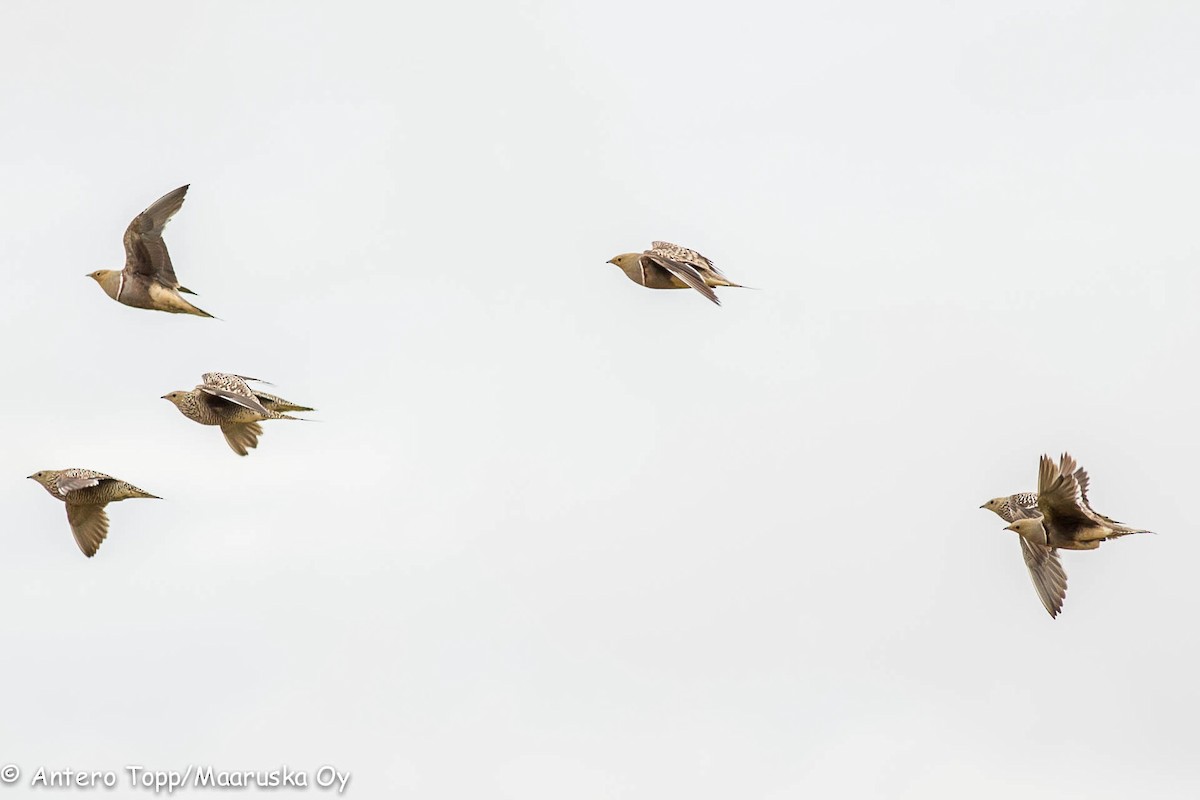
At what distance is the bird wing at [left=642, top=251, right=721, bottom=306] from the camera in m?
35.0

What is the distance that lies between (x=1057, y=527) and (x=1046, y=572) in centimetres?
223

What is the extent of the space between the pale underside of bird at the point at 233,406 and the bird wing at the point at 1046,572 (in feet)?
37.4

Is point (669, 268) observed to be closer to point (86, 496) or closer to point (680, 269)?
→ point (680, 269)

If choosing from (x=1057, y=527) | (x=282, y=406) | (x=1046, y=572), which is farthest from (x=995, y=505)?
(x=282, y=406)

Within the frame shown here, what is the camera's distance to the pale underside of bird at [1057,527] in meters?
31.5

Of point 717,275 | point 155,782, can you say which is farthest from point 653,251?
point 155,782

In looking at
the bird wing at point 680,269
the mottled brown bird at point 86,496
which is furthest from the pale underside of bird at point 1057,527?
the mottled brown bird at point 86,496

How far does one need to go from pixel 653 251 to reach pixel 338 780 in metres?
14.1

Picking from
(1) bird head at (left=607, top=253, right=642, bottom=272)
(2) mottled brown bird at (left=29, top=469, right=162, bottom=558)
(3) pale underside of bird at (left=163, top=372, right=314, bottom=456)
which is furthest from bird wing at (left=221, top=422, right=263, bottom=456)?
(1) bird head at (left=607, top=253, right=642, bottom=272)

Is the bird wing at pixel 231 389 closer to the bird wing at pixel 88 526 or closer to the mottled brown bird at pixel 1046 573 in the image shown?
the bird wing at pixel 88 526

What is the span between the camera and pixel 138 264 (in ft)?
112

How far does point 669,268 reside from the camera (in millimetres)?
35844

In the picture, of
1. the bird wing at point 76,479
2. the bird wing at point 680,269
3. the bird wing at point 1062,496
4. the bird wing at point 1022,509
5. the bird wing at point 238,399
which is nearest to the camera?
the bird wing at point 1062,496

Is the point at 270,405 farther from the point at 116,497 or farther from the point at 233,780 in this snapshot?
the point at 233,780
